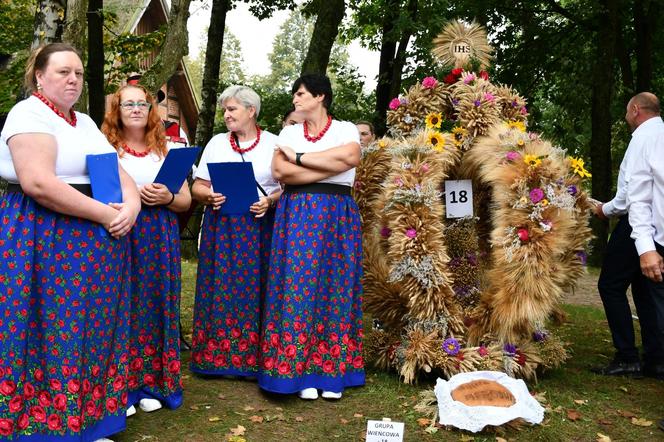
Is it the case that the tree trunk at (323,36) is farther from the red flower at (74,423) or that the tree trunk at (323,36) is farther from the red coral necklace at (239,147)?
the red flower at (74,423)

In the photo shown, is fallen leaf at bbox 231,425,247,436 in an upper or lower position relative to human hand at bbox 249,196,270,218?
lower

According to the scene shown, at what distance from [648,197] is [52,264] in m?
3.76

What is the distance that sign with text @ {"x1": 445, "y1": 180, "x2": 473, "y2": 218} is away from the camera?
5391 mm

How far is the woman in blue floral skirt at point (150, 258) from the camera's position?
434 cm

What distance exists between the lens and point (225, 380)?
509 cm

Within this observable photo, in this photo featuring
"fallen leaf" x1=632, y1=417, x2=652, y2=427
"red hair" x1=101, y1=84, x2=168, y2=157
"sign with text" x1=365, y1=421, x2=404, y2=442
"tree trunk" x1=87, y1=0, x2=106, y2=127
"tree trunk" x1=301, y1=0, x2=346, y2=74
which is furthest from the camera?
"tree trunk" x1=87, y1=0, x2=106, y2=127

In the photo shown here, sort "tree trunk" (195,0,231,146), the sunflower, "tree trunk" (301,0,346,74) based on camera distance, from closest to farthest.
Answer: the sunflower → "tree trunk" (301,0,346,74) → "tree trunk" (195,0,231,146)

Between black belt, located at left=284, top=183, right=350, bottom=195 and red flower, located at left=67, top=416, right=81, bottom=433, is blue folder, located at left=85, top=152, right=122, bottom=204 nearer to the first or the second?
red flower, located at left=67, top=416, right=81, bottom=433

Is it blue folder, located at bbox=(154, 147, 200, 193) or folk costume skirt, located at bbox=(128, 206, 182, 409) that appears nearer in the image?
blue folder, located at bbox=(154, 147, 200, 193)

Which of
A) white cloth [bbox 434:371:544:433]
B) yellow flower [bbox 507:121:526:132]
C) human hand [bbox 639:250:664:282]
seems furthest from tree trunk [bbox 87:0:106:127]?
human hand [bbox 639:250:664:282]

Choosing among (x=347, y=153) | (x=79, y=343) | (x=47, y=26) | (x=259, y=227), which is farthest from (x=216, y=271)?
(x=47, y=26)

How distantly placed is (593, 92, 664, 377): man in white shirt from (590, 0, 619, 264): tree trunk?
26.3 feet

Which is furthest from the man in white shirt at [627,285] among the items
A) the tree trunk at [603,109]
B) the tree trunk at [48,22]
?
the tree trunk at [603,109]

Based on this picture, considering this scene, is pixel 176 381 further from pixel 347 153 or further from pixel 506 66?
pixel 506 66
